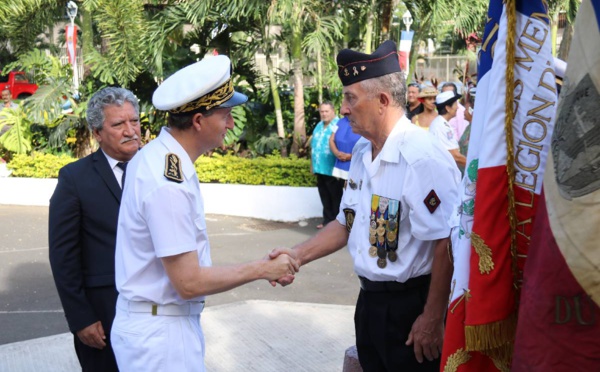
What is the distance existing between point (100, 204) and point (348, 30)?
11.6 m

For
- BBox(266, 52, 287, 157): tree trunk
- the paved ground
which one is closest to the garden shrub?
BBox(266, 52, 287, 157): tree trunk

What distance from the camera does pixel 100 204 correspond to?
A: 384 centimetres

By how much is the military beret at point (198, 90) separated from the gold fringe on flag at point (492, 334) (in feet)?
4.65

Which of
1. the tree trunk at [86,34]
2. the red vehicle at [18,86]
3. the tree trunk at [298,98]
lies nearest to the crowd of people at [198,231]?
the tree trunk at [298,98]

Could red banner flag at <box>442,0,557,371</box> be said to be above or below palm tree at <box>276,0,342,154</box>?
above

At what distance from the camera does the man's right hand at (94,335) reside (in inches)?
147

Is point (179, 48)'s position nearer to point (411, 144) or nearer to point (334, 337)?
point (334, 337)

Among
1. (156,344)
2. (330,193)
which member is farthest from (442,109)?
(156,344)

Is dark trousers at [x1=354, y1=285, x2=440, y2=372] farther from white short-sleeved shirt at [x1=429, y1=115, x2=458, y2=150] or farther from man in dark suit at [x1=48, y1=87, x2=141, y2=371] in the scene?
white short-sleeved shirt at [x1=429, y1=115, x2=458, y2=150]

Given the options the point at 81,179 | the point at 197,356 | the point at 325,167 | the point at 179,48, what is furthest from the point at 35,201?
the point at 197,356

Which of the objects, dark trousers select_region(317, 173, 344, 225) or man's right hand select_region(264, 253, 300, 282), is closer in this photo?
man's right hand select_region(264, 253, 300, 282)

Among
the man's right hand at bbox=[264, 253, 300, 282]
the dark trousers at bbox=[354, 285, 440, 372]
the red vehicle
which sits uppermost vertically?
the man's right hand at bbox=[264, 253, 300, 282]

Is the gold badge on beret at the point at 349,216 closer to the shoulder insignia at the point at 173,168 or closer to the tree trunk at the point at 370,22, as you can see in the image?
the shoulder insignia at the point at 173,168

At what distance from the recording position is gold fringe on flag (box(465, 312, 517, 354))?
6.97 feet
